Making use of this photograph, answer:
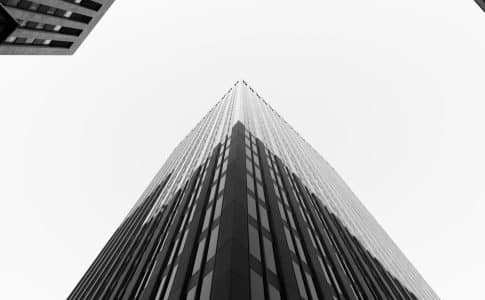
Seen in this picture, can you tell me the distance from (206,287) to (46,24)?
33276mm

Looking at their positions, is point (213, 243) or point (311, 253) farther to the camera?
point (311, 253)

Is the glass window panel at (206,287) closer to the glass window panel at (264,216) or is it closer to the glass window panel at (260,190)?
the glass window panel at (264,216)

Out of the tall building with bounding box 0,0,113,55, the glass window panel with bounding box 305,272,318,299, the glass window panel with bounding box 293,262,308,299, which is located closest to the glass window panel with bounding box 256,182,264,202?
the glass window panel with bounding box 293,262,308,299

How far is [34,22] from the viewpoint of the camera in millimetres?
32375

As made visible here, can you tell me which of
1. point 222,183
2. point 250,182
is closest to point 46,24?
point 222,183

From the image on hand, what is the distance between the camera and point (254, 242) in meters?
19.1

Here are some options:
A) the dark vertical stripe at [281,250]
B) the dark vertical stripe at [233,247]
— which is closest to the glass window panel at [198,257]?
the dark vertical stripe at [233,247]

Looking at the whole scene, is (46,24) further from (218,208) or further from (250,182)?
(218,208)

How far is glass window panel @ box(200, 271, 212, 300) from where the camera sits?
15397 mm

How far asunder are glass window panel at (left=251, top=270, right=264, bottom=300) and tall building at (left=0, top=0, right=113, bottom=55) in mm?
29415

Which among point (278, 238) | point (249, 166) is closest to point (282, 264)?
point (278, 238)

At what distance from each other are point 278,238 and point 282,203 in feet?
28.3

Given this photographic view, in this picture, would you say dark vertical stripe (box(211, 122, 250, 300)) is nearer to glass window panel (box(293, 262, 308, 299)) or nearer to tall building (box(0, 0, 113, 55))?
glass window panel (box(293, 262, 308, 299))

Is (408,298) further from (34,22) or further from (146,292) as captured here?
(34,22)
